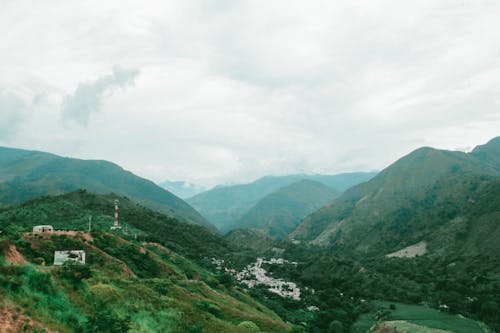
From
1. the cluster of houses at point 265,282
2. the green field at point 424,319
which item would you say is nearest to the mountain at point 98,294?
the green field at point 424,319

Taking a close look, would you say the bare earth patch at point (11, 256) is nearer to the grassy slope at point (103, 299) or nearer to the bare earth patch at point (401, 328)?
the grassy slope at point (103, 299)

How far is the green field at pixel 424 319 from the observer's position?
102 meters

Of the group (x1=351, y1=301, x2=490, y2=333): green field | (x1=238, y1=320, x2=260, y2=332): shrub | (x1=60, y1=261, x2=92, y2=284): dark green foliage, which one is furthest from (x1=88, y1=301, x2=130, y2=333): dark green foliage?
(x1=351, y1=301, x2=490, y2=333): green field

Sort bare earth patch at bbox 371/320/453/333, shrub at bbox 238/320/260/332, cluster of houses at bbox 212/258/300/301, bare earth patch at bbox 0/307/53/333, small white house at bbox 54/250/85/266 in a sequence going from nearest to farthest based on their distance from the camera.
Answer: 1. bare earth patch at bbox 0/307/53/333
2. shrub at bbox 238/320/260/332
3. small white house at bbox 54/250/85/266
4. bare earth patch at bbox 371/320/453/333
5. cluster of houses at bbox 212/258/300/301

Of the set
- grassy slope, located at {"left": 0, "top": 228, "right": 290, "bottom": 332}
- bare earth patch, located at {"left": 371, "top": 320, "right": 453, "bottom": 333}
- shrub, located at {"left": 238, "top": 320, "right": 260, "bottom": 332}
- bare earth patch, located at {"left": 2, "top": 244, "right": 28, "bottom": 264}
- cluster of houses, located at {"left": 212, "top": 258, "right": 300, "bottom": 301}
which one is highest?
bare earth patch, located at {"left": 2, "top": 244, "right": 28, "bottom": 264}

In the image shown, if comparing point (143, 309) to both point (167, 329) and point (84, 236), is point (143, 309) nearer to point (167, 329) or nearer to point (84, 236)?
point (167, 329)

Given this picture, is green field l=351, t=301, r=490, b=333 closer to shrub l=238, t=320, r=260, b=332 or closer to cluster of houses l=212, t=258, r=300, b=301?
cluster of houses l=212, t=258, r=300, b=301

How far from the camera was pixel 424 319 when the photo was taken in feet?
366

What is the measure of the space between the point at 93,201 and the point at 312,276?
377 ft

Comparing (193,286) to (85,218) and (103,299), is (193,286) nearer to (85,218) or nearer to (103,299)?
(103,299)

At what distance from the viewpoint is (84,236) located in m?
72.1

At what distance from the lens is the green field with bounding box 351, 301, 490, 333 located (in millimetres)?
101656

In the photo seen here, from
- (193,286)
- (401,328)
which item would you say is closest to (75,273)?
(193,286)

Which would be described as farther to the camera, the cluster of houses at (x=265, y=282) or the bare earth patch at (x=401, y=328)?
the cluster of houses at (x=265, y=282)
